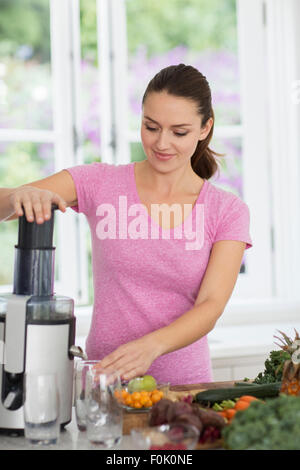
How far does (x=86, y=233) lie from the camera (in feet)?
11.2

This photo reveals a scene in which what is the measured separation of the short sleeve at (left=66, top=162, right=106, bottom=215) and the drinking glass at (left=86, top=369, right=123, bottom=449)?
728 mm

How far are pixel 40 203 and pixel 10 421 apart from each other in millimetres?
464

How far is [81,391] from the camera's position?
1.44 m

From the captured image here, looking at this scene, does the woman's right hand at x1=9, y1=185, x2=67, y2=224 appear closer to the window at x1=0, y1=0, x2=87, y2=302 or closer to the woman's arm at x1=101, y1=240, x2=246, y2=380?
the woman's arm at x1=101, y1=240, x2=246, y2=380

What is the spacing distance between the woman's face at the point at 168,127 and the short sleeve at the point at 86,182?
0.18m

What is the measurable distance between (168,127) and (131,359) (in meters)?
0.64

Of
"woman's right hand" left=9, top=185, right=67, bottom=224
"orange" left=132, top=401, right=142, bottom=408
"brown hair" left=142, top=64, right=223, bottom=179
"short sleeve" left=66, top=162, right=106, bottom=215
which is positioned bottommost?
"orange" left=132, top=401, right=142, bottom=408

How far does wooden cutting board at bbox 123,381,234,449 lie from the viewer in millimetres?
1502

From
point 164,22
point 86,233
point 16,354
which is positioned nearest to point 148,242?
point 16,354

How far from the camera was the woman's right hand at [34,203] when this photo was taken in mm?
1492

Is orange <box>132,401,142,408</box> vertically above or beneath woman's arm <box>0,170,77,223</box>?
beneath

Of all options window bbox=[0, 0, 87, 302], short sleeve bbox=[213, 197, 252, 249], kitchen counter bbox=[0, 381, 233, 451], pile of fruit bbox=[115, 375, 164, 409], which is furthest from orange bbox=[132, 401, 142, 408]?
window bbox=[0, 0, 87, 302]

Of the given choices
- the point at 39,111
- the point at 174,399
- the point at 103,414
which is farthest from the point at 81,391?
the point at 39,111

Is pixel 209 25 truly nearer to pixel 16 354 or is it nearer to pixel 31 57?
pixel 31 57
